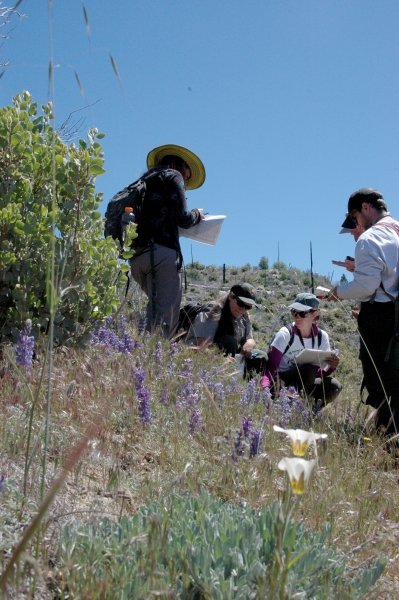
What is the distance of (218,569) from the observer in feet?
5.36

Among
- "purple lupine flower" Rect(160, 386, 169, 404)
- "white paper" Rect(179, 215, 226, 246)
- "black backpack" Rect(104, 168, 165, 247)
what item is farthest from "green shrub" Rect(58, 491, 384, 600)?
"white paper" Rect(179, 215, 226, 246)

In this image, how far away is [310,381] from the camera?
5.32 metres

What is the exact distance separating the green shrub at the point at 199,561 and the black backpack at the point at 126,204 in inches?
140

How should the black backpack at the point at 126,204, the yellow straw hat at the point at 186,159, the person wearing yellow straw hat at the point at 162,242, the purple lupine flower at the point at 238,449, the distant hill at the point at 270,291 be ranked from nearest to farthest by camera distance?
the purple lupine flower at the point at 238,449
the black backpack at the point at 126,204
the person wearing yellow straw hat at the point at 162,242
the yellow straw hat at the point at 186,159
the distant hill at the point at 270,291

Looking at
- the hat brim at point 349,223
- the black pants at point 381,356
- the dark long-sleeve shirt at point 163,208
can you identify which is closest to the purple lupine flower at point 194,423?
the black pants at point 381,356

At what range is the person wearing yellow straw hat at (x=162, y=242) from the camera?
17.2 ft

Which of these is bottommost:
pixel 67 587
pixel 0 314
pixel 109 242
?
pixel 67 587

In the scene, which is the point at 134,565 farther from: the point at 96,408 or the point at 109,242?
the point at 109,242

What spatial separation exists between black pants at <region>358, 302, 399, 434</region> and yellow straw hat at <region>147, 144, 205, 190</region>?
259cm

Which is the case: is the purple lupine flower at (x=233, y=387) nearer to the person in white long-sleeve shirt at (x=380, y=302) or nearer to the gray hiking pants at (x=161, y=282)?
the person in white long-sleeve shirt at (x=380, y=302)

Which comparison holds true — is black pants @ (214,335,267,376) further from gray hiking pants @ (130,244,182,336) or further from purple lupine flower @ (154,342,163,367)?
purple lupine flower @ (154,342,163,367)

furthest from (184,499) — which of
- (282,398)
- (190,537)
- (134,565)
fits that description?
(282,398)

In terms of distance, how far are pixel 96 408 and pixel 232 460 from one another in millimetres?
838

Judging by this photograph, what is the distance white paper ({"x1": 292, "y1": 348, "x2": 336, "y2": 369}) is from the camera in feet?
16.9
